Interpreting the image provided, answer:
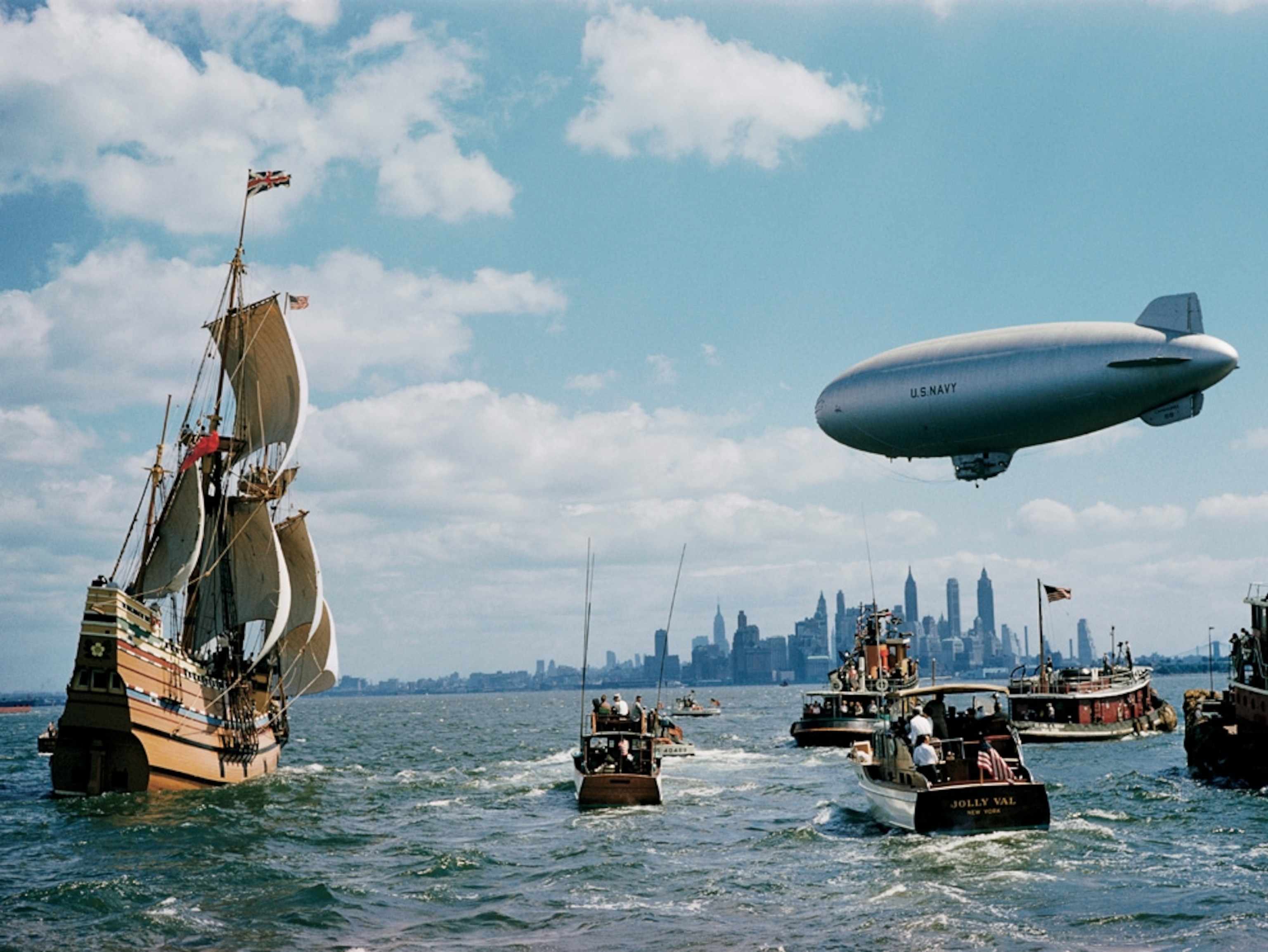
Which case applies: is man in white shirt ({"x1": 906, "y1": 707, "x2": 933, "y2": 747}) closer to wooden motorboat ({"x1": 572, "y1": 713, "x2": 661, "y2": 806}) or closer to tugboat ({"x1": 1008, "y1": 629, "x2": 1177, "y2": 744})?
wooden motorboat ({"x1": 572, "y1": 713, "x2": 661, "y2": 806})

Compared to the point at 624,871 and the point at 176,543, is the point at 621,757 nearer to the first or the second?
the point at 624,871

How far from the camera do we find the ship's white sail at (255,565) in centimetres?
5250

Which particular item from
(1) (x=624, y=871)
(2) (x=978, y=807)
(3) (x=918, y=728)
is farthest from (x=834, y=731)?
(1) (x=624, y=871)

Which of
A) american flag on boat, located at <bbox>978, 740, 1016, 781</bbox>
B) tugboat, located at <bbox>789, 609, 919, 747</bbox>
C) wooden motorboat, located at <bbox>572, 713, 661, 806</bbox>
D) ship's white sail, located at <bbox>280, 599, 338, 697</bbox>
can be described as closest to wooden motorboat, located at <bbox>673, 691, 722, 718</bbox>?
tugboat, located at <bbox>789, 609, 919, 747</bbox>

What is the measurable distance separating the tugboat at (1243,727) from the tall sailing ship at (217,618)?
36.5 meters

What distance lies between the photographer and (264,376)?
57.2 metres

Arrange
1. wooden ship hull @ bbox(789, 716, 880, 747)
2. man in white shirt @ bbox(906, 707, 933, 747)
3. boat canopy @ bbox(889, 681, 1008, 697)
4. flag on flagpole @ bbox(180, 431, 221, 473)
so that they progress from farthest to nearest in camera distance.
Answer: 1. wooden ship hull @ bbox(789, 716, 880, 747)
2. flag on flagpole @ bbox(180, 431, 221, 473)
3. boat canopy @ bbox(889, 681, 1008, 697)
4. man in white shirt @ bbox(906, 707, 933, 747)

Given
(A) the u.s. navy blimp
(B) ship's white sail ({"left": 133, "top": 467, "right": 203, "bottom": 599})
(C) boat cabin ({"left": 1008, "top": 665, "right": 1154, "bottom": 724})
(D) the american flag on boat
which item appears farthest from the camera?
(C) boat cabin ({"left": 1008, "top": 665, "right": 1154, "bottom": 724})

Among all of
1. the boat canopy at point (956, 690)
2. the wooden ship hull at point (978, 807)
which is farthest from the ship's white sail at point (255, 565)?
the wooden ship hull at point (978, 807)

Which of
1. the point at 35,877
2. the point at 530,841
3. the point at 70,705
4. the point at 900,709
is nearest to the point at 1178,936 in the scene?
the point at 900,709

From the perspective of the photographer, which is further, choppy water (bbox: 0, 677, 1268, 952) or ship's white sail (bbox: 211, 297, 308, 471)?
ship's white sail (bbox: 211, 297, 308, 471)

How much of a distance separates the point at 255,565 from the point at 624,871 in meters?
34.2

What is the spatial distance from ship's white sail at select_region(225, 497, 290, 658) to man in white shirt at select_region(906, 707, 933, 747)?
33200 mm

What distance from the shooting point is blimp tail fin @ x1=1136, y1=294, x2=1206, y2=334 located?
41.7 m
